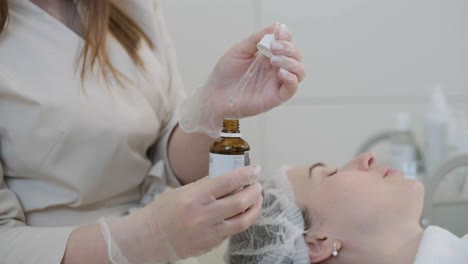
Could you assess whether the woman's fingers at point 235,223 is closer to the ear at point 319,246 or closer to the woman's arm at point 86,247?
the woman's arm at point 86,247

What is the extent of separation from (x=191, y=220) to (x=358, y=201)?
0.48m

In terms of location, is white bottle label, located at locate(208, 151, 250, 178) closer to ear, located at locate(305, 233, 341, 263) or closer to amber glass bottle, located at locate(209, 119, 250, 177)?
amber glass bottle, located at locate(209, 119, 250, 177)

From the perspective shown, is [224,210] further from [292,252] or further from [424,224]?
[424,224]

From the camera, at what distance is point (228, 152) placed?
2.53ft

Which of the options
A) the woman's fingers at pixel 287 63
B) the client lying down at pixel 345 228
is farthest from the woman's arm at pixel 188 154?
the woman's fingers at pixel 287 63

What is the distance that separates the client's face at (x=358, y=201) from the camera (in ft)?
3.48

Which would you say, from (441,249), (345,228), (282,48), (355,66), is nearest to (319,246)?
(345,228)

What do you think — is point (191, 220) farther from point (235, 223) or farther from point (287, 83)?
point (287, 83)

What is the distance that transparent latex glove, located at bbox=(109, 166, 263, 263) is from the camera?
73cm

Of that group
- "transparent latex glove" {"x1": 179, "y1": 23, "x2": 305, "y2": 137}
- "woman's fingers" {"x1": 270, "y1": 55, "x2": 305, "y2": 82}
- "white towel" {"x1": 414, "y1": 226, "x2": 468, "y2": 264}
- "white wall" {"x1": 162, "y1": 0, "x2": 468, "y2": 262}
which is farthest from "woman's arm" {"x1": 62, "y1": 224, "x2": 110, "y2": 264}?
"white wall" {"x1": 162, "y1": 0, "x2": 468, "y2": 262}

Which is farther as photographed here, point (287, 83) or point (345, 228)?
point (345, 228)

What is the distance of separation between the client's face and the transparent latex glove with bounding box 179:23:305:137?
0.28 m

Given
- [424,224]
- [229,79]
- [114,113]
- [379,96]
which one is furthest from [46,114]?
[379,96]

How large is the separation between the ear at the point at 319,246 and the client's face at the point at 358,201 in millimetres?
15
